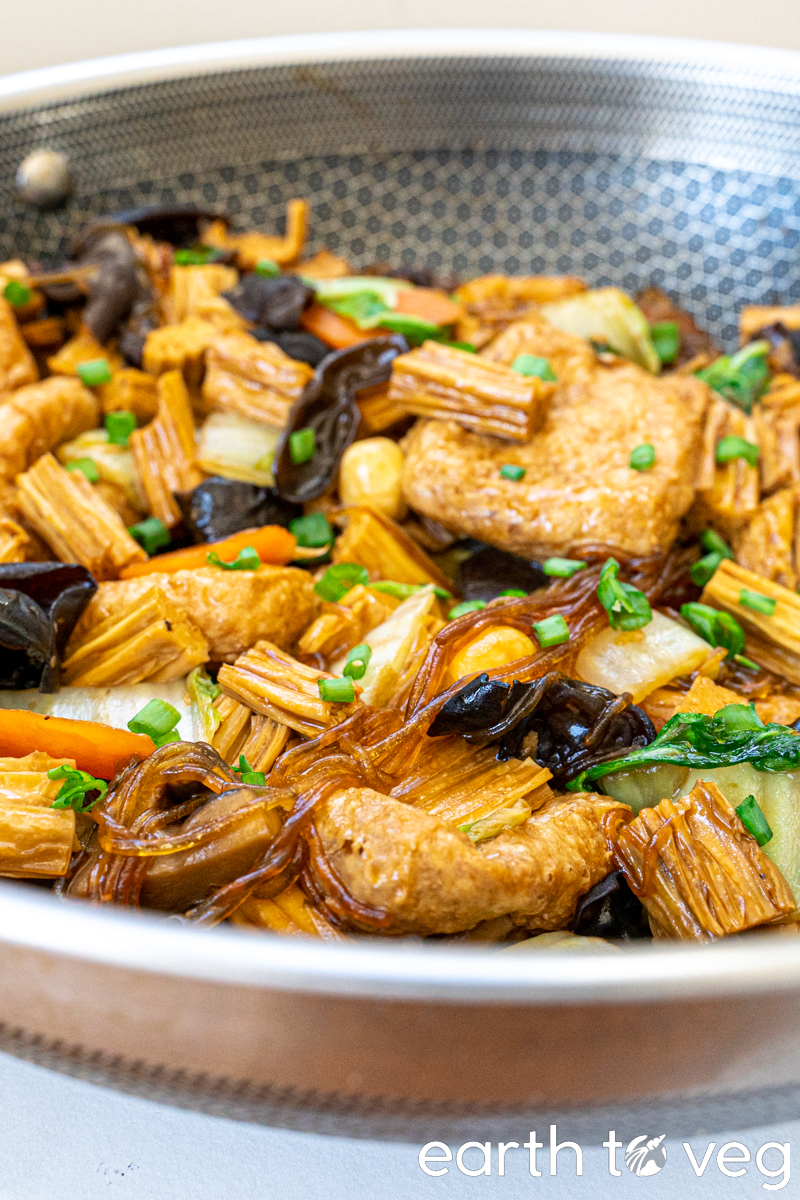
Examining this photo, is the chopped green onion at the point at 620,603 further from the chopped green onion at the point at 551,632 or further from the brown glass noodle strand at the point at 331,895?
the brown glass noodle strand at the point at 331,895

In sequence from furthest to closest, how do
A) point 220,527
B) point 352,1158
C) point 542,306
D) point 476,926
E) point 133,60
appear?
point 133,60 → point 542,306 → point 220,527 → point 352,1158 → point 476,926

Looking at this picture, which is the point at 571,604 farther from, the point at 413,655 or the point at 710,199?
the point at 710,199

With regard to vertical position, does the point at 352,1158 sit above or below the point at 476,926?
below

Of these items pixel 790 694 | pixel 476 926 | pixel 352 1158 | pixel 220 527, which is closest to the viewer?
pixel 476 926

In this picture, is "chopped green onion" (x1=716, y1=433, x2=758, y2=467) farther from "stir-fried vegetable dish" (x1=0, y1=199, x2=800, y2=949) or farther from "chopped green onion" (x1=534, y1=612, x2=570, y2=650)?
"chopped green onion" (x1=534, y1=612, x2=570, y2=650)

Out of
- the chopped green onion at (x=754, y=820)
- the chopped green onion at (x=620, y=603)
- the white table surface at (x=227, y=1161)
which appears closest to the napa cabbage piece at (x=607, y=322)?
the chopped green onion at (x=620, y=603)

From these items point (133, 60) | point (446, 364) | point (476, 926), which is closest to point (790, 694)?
point (476, 926)

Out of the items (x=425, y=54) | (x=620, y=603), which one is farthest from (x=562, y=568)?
(x=425, y=54)

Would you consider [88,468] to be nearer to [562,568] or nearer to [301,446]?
[301,446]
